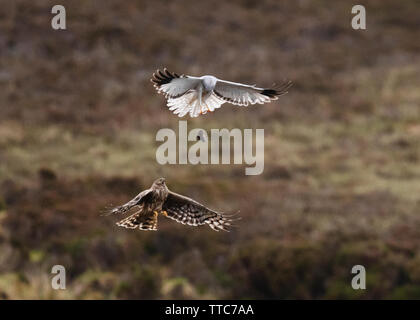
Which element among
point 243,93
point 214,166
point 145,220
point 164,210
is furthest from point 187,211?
point 214,166

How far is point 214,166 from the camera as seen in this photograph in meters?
24.1

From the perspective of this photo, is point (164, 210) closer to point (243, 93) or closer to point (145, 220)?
point (145, 220)

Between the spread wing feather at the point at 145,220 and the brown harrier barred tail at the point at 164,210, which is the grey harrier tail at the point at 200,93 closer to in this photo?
the brown harrier barred tail at the point at 164,210

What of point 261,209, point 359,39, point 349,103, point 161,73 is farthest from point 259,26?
point 161,73

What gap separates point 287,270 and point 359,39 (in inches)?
823

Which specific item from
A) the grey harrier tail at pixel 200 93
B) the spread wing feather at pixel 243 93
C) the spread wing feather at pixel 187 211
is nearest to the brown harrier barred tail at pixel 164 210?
the spread wing feather at pixel 187 211

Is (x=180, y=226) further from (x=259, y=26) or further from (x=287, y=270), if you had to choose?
(x=259, y=26)

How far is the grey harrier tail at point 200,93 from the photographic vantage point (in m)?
8.65

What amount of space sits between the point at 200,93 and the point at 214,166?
15316 mm

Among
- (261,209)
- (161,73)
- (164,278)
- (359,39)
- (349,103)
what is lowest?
(164,278)

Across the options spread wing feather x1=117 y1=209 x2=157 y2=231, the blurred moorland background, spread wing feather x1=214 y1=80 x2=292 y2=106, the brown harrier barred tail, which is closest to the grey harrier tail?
spread wing feather x1=214 y1=80 x2=292 y2=106

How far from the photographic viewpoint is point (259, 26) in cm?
3734

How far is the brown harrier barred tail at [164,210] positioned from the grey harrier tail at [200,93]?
872mm

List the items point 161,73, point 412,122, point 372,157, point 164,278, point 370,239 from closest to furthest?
point 161,73 → point 164,278 → point 370,239 → point 372,157 → point 412,122
